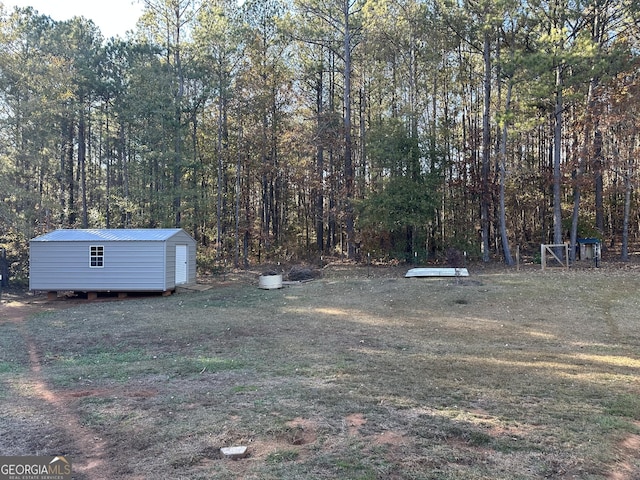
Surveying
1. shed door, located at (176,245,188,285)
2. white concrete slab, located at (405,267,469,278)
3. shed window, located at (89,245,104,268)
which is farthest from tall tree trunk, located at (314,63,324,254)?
shed window, located at (89,245,104,268)

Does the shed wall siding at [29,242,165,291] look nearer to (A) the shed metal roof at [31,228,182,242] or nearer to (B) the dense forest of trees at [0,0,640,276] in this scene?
(A) the shed metal roof at [31,228,182,242]

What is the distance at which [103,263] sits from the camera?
518 inches

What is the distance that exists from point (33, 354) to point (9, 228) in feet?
38.4

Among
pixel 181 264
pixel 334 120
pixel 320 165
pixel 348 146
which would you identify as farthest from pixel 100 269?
pixel 334 120

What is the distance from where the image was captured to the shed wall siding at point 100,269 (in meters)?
12.9

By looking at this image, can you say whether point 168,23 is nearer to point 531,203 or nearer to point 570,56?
point 570,56

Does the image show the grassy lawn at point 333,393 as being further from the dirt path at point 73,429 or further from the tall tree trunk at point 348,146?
the tall tree trunk at point 348,146

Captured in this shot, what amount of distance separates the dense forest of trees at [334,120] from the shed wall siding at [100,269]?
2.84 meters

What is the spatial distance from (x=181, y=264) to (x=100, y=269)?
7.77ft

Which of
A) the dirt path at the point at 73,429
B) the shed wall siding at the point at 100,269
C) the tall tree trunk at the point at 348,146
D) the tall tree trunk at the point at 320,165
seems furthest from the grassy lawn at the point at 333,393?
the tall tree trunk at the point at 320,165

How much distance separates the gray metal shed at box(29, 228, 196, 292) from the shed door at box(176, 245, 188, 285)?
563 mm

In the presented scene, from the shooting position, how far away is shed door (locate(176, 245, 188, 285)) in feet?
45.9

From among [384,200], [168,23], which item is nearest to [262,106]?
[168,23]

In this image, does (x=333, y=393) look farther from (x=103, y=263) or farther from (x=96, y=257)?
(x=96, y=257)
